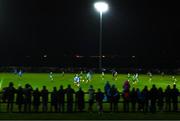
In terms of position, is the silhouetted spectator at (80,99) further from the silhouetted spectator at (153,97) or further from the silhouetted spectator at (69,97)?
the silhouetted spectator at (153,97)

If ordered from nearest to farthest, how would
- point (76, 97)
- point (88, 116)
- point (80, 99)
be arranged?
1. point (88, 116)
2. point (80, 99)
3. point (76, 97)

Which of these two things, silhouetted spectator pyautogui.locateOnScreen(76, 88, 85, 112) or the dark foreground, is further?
silhouetted spectator pyautogui.locateOnScreen(76, 88, 85, 112)

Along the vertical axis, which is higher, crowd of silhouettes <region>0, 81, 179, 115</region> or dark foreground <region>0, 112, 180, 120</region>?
crowd of silhouettes <region>0, 81, 179, 115</region>

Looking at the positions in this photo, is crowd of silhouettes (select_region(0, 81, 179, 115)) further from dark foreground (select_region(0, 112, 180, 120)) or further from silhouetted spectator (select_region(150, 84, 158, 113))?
dark foreground (select_region(0, 112, 180, 120))

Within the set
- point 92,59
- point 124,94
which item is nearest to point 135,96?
point 124,94

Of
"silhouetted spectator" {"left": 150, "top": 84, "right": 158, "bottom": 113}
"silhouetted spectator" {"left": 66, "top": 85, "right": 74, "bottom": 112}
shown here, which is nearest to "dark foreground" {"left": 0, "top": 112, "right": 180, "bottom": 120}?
"silhouetted spectator" {"left": 150, "top": 84, "right": 158, "bottom": 113}

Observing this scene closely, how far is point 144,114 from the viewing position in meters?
19.3

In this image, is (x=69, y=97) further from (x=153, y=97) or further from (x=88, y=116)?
(x=153, y=97)

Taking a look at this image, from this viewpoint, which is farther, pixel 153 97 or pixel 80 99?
pixel 153 97

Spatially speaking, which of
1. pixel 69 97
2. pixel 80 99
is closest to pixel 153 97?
pixel 80 99

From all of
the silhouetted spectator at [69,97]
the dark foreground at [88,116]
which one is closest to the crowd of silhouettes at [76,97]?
the silhouetted spectator at [69,97]

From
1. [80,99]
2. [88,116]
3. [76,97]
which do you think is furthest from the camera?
[76,97]

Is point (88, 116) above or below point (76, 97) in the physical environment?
below

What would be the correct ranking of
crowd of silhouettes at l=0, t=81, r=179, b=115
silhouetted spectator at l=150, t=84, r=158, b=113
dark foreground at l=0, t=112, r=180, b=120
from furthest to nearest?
silhouetted spectator at l=150, t=84, r=158, b=113, crowd of silhouettes at l=0, t=81, r=179, b=115, dark foreground at l=0, t=112, r=180, b=120
